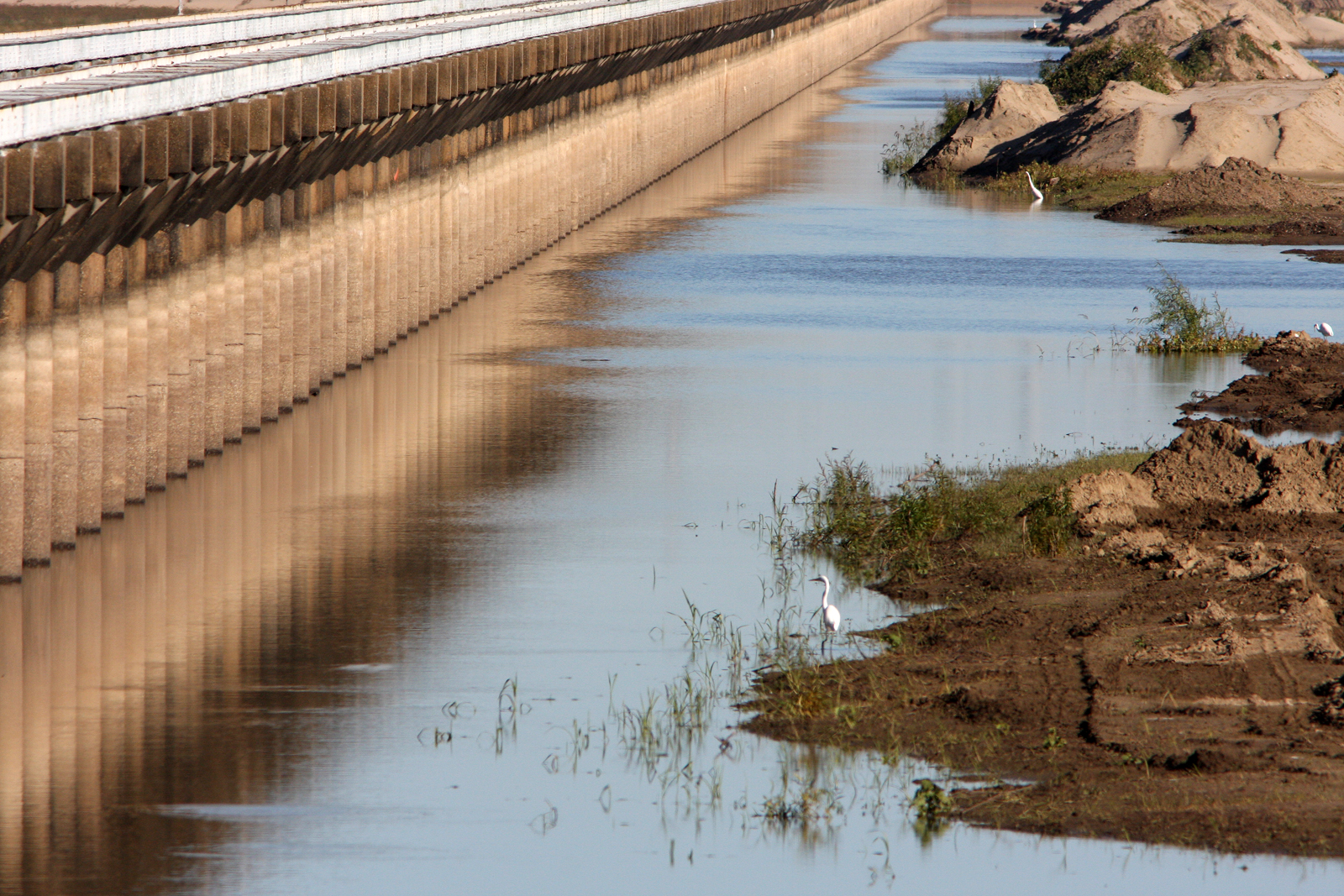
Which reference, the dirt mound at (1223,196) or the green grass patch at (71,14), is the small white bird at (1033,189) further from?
the green grass patch at (71,14)

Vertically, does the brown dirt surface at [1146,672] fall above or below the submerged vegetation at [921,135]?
below

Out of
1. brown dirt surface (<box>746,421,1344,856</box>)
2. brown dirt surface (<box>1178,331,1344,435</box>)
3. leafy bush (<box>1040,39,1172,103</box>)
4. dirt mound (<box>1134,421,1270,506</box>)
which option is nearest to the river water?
brown dirt surface (<box>746,421,1344,856</box>)

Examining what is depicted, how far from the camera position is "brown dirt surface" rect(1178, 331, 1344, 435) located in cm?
2889

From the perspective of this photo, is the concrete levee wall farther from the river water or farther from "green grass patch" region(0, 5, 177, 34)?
"green grass patch" region(0, 5, 177, 34)

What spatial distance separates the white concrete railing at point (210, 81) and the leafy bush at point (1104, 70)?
146 feet

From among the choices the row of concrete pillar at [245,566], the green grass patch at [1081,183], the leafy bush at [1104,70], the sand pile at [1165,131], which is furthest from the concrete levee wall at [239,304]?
the leafy bush at [1104,70]

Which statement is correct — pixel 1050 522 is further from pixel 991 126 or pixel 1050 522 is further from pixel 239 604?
pixel 991 126

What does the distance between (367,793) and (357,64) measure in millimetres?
18764

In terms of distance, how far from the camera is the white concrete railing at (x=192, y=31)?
33.0m

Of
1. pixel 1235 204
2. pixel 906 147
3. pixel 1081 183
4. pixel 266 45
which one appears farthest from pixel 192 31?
pixel 906 147

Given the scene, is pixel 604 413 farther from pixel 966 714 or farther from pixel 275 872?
pixel 275 872

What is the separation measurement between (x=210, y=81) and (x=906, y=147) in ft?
170

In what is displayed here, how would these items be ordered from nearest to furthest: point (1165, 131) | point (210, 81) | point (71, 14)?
point (210, 81) → point (1165, 131) → point (71, 14)

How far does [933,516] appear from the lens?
22.1m
